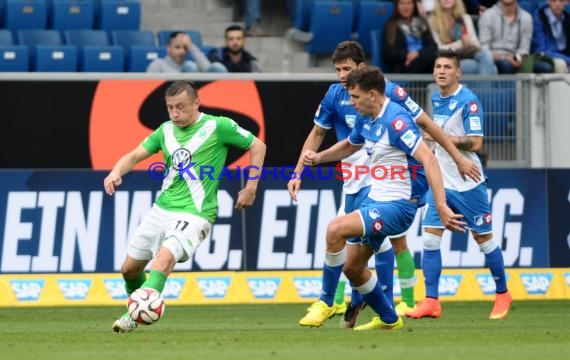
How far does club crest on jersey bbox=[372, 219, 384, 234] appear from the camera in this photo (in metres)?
10.5

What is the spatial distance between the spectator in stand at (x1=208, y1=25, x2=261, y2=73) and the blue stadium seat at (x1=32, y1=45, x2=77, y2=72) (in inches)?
72.9

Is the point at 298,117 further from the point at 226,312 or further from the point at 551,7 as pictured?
the point at 551,7

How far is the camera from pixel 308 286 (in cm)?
1584

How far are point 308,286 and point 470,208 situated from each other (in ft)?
11.0

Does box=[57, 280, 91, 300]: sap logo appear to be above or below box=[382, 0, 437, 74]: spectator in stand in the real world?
below

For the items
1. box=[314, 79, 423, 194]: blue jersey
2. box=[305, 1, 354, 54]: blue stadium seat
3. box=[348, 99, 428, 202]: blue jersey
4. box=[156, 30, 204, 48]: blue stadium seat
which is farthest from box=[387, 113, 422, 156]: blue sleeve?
box=[305, 1, 354, 54]: blue stadium seat

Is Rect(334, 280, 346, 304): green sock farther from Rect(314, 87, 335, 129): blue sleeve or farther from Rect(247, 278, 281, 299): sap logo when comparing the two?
Rect(247, 278, 281, 299): sap logo

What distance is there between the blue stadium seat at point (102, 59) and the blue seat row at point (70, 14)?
1162mm

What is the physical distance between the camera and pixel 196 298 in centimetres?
1560

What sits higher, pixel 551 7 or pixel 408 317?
pixel 551 7

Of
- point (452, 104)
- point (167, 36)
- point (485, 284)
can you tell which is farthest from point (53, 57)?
point (452, 104)

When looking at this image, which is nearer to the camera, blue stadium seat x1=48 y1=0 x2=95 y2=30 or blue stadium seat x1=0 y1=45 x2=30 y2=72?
blue stadium seat x1=0 y1=45 x2=30 y2=72

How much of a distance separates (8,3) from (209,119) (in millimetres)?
8722

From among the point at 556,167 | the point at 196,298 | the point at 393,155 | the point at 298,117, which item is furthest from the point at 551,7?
the point at 393,155
